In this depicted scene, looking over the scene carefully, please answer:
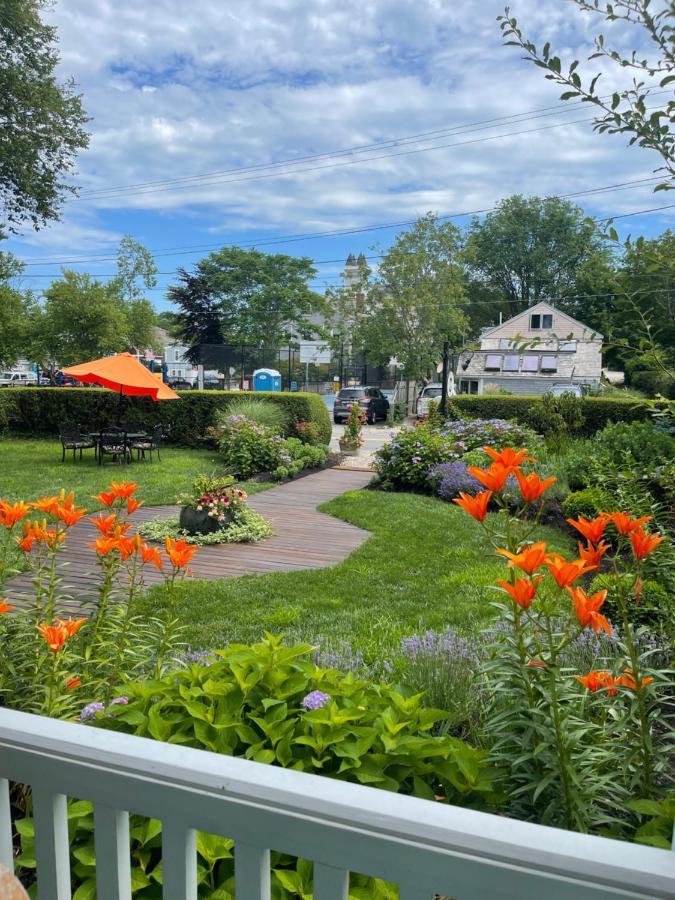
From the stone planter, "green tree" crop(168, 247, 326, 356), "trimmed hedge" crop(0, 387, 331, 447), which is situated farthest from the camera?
"green tree" crop(168, 247, 326, 356)

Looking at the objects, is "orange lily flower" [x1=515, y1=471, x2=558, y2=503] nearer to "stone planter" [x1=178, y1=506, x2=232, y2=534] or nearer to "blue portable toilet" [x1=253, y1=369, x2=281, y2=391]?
"stone planter" [x1=178, y1=506, x2=232, y2=534]

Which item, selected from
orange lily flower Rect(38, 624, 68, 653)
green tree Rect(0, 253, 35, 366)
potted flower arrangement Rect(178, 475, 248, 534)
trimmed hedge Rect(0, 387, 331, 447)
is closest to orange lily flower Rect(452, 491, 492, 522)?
orange lily flower Rect(38, 624, 68, 653)

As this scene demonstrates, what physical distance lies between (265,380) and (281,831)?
25.5m

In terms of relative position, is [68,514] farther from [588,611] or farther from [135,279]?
[135,279]

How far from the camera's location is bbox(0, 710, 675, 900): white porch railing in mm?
712

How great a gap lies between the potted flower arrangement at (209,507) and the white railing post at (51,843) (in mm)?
5553

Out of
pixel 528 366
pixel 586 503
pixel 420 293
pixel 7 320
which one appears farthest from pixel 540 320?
pixel 586 503

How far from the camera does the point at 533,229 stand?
53.7 meters

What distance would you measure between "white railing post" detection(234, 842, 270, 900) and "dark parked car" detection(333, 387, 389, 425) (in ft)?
73.3

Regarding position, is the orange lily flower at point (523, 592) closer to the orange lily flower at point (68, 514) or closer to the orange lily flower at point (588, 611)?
the orange lily flower at point (588, 611)

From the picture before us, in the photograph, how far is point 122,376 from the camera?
10.9m

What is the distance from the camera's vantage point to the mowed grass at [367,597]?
3.92m

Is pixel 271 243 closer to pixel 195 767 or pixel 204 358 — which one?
pixel 204 358

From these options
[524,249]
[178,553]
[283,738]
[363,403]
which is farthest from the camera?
[524,249]
